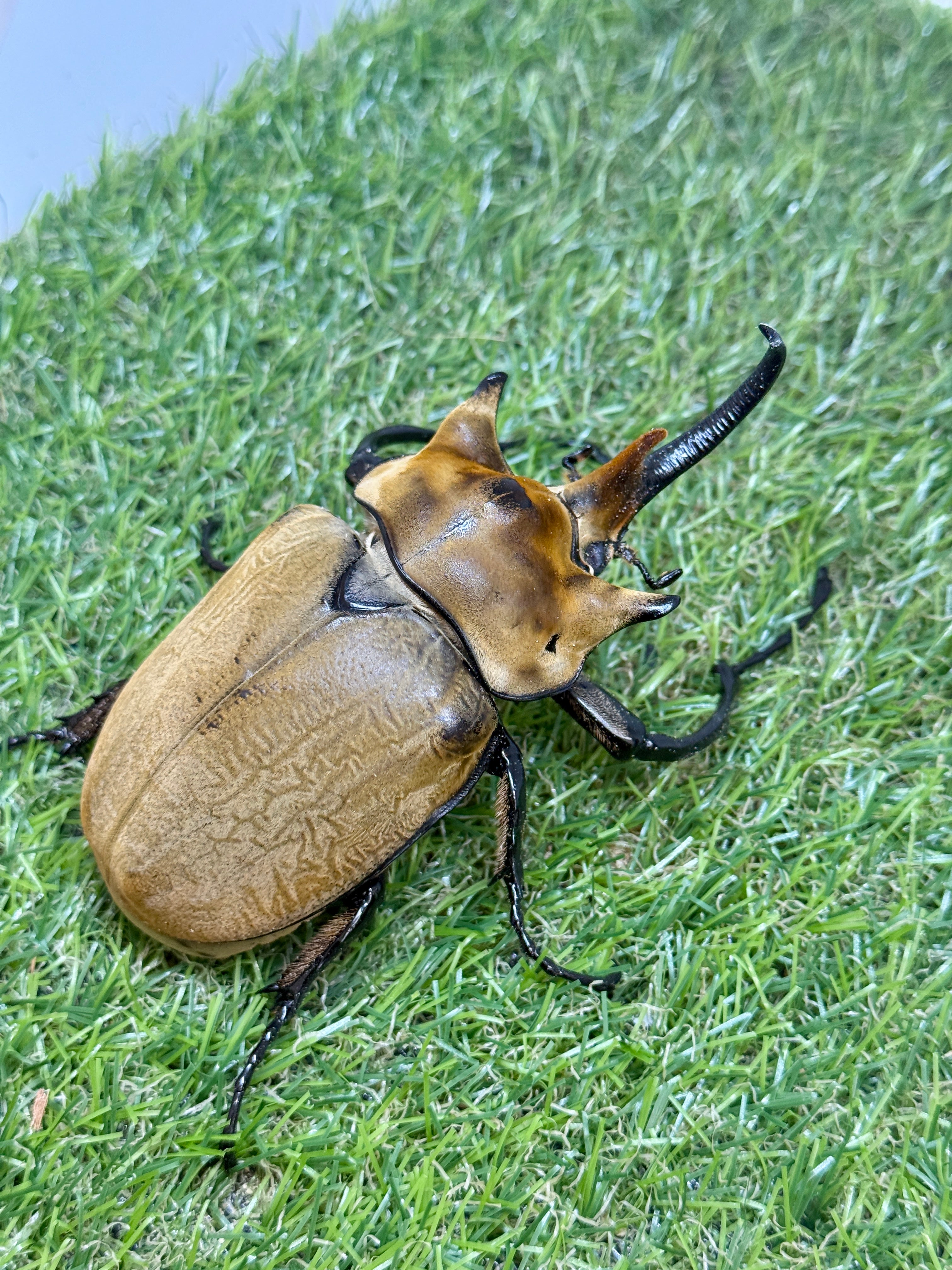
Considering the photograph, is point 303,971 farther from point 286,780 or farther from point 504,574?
point 504,574

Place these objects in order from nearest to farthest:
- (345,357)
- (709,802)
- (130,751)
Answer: (130,751) → (709,802) → (345,357)

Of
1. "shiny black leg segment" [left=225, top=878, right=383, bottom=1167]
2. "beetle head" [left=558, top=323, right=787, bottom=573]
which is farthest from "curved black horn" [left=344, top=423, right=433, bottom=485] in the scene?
"shiny black leg segment" [left=225, top=878, right=383, bottom=1167]

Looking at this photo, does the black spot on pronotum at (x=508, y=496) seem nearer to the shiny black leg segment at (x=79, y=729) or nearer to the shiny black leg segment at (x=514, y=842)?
the shiny black leg segment at (x=514, y=842)

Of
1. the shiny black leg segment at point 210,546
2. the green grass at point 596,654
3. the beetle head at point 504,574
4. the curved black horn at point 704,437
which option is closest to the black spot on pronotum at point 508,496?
the beetle head at point 504,574

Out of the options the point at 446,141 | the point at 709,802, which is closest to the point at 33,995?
the point at 709,802

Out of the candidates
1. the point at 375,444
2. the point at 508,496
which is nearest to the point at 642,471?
the point at 508,496

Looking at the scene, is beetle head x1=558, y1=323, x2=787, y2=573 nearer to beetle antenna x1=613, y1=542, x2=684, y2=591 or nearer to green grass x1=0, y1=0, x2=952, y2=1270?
beetle antenna x1=613, y1=542, x2=684, y2=591

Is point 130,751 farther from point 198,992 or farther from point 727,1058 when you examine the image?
point 727,1058
